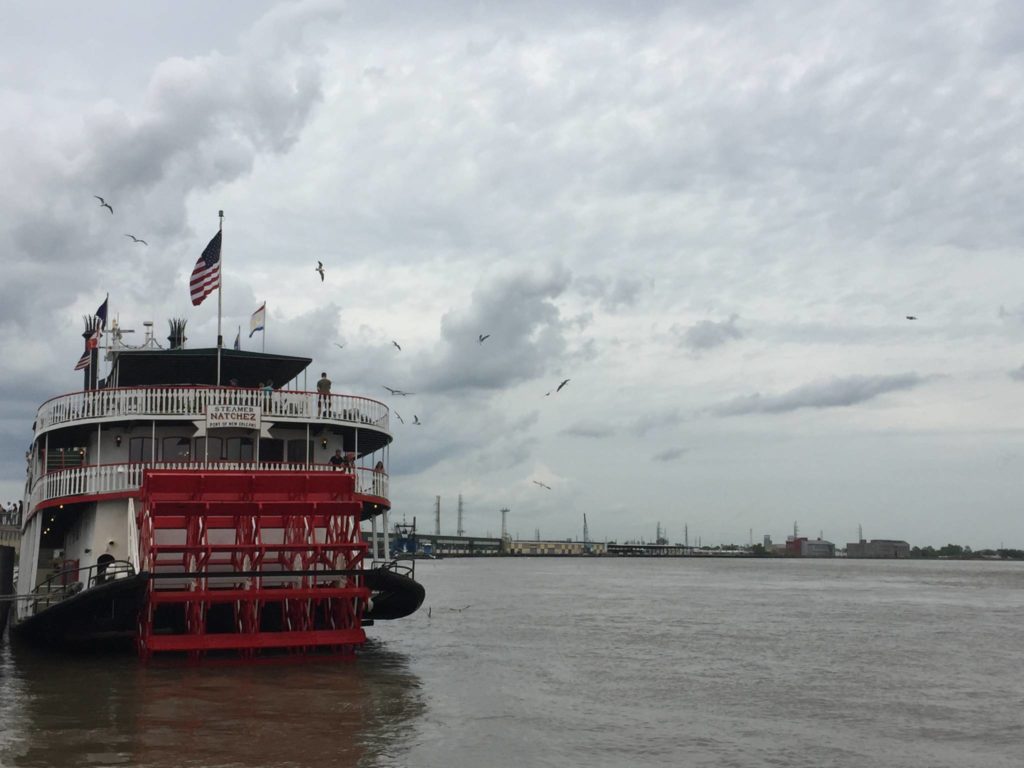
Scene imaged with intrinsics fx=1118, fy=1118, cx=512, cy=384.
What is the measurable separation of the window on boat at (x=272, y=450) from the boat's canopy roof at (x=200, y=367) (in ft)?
6.93

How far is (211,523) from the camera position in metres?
19.5

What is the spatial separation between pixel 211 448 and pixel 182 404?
1211mm

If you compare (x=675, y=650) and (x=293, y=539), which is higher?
(x=293, y=539)

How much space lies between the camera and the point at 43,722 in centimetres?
1426

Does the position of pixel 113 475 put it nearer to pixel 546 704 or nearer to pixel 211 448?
pixel 211 448

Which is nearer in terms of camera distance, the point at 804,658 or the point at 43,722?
the point at 43,722

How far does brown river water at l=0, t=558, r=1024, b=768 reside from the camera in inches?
517

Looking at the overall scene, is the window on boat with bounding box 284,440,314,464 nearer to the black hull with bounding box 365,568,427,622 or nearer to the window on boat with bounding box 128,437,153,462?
the window on boat with bounding box 128,437,153,462

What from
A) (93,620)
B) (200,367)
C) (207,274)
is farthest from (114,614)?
(207,274)

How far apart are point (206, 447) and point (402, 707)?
672cm

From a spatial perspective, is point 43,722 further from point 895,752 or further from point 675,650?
point 675,650

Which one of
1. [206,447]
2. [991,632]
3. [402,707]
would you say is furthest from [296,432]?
[991,632]

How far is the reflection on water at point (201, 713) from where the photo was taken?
12.6m

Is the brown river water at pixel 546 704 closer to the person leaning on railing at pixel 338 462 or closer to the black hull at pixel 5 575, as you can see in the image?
the person leaning on railing at pixel 338 462
